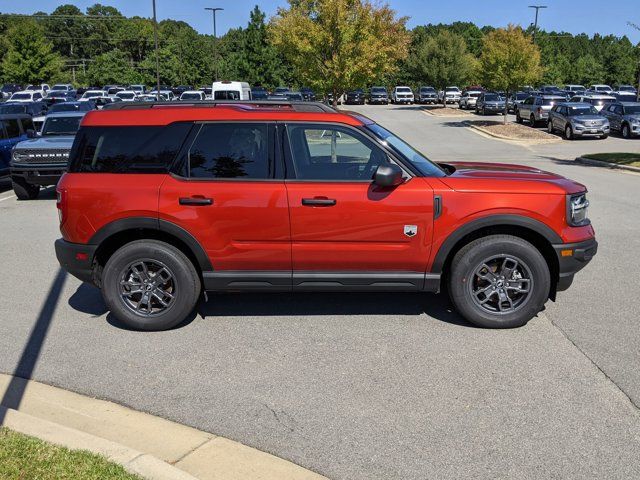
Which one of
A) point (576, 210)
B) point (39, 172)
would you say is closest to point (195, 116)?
point (576, 210)

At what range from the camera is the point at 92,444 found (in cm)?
350

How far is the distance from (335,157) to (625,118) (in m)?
25.9

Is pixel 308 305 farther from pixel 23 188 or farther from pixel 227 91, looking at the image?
pixel 227 91

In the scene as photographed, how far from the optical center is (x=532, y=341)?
521 cm

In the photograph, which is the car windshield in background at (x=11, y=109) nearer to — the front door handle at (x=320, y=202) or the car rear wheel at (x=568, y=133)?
the car rear wheel at (x=568, y=133)

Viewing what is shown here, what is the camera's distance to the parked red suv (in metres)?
5.24

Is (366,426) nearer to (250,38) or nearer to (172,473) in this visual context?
(172,473)

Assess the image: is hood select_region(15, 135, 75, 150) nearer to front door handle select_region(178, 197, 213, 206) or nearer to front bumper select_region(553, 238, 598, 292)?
front door handle select_region(178, 197, 213, 206)

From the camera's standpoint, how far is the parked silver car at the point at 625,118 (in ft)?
88.1

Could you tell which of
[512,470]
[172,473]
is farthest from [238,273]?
[512,470]

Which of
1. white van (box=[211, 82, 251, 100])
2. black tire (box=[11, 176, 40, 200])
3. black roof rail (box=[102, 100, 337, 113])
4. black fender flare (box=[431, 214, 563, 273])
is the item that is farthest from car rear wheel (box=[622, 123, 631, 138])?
black roof rail (box=[102, 100, 337, 113])

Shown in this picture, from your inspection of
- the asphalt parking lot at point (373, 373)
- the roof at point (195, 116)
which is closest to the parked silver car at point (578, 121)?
the asphalt parking lot at point (373, 373)

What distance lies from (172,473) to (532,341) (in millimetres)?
3238

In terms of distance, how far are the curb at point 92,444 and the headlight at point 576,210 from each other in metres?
3.78
